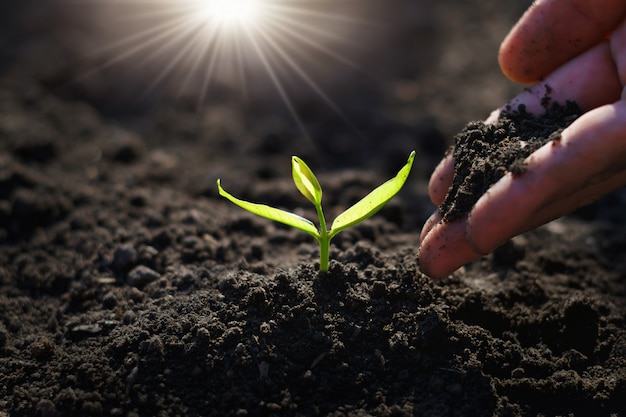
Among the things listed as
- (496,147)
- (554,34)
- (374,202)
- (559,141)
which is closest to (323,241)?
(374,202)

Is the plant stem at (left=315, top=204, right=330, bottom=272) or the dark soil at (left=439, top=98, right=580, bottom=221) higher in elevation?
the dark soil at (left=439, top=98, right=580, bottom=221)

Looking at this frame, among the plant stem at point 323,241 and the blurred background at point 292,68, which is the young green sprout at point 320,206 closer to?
the plant stem at point 323,241

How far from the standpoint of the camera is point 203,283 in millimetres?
2143

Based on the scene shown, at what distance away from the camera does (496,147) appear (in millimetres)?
1955

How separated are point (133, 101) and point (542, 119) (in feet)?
10.0

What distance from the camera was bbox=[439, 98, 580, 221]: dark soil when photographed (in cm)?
183

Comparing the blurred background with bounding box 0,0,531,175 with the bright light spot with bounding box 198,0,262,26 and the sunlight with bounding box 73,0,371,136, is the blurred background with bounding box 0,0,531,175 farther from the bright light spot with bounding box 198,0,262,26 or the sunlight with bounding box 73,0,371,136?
the bright light spot with bounding box 198,0,262,26

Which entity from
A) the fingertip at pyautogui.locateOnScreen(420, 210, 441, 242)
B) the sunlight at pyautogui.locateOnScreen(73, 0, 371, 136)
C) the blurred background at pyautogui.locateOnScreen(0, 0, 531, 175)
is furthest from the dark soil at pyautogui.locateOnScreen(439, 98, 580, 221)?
the sunlight at pyautogui.locateOnScreen(73, 0, 371, 136)

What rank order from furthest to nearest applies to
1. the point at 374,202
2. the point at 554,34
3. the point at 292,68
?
the point at 292,68, the point at 554,34, the point at 374,202

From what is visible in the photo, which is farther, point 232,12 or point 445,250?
point 232,12

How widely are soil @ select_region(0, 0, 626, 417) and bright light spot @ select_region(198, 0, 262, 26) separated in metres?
0.93

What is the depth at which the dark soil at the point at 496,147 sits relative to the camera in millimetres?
1828

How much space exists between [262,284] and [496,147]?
3.15ft

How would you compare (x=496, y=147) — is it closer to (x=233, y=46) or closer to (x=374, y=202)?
(x=374, y=202)
